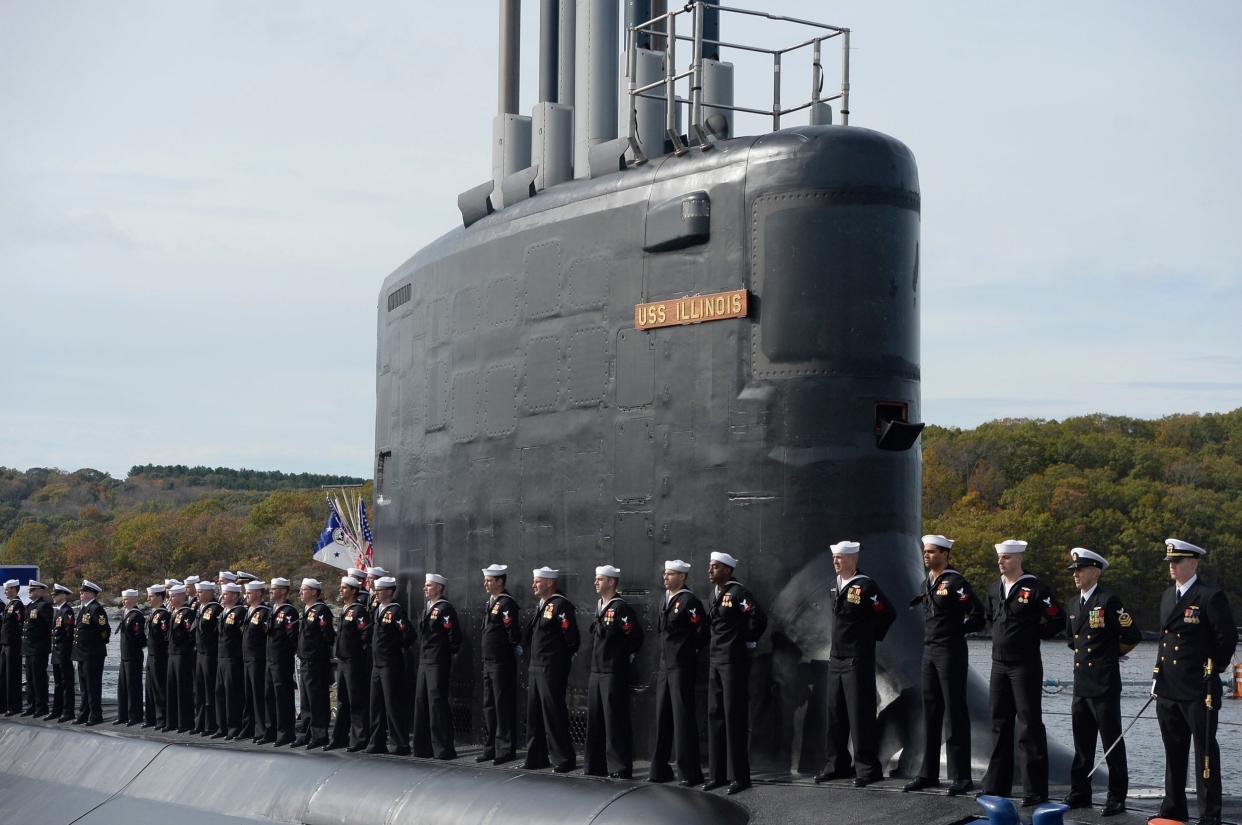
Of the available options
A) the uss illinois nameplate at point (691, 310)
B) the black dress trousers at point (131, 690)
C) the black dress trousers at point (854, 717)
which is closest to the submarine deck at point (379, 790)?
the black dress trousers at point (854, 717)

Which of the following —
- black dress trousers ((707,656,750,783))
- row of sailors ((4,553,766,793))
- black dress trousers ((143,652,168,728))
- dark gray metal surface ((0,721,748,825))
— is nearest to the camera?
dark gray metal surface ((0,721,748,825))

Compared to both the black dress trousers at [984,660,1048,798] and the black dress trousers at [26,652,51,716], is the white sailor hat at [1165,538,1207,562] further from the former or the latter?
the black dress trousers at [26,652,51,716]

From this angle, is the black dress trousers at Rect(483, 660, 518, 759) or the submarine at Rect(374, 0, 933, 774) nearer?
the submarine at Rect(374, 0, 933, 774)

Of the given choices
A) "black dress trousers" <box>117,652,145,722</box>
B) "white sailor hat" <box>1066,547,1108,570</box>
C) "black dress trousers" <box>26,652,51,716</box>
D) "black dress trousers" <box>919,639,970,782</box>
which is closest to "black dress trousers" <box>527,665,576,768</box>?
"black dress trousers" <box>919,639,970,782</box>

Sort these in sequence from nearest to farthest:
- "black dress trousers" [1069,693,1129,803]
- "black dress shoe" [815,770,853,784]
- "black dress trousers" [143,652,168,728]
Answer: "black dress trousers" [1069,693,1129,803], "black dress shoe" [815,770,853,784], "black dress trousers" [143,652,168,728]

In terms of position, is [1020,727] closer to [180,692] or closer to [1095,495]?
[180,692]

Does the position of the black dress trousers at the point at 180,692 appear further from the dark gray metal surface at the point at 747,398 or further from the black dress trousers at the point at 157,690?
the dark gray metal surface at the point at 747,398

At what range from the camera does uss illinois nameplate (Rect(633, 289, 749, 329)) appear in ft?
30.0

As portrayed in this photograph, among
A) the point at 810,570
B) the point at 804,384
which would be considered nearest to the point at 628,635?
the point at 810,570

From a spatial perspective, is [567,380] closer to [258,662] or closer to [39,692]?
[258,662]

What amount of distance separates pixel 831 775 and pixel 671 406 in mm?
2408

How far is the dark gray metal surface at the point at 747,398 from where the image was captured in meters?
9.01

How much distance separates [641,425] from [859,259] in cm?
171

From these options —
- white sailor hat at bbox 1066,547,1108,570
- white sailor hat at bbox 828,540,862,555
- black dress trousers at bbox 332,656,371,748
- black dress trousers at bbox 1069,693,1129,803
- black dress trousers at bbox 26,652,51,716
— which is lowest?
black dress trousers at bbox 26,652,51,716
